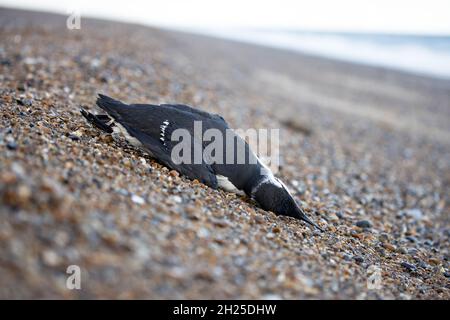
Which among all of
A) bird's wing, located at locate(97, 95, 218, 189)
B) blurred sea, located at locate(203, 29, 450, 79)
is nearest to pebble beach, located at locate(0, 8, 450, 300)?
bird's wing, located at locate(97, 95, 218, 189)

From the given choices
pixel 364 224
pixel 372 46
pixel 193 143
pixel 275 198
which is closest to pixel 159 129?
pixel 193 143

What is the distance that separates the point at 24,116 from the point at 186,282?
8.86 feet

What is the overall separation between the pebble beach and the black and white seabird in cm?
15

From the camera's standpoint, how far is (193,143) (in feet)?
13.4

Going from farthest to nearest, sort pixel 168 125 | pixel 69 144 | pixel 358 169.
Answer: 1. pixel 358 169
2. pixel 168 125
3. pixel 69 144

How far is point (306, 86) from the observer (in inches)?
567

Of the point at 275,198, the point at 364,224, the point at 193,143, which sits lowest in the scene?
the point at 364,224

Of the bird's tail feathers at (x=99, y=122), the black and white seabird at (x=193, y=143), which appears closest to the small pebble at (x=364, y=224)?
the black and white seabird at (x=193, y=143)

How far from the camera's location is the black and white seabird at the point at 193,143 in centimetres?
412

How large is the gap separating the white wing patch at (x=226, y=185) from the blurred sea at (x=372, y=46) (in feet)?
62.1

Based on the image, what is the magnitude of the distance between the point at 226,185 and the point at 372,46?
27427 millimetres

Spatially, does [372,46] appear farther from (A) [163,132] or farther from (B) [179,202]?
(B) [179,202]

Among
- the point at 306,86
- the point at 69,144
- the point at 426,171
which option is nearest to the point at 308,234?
the point at 69,144
